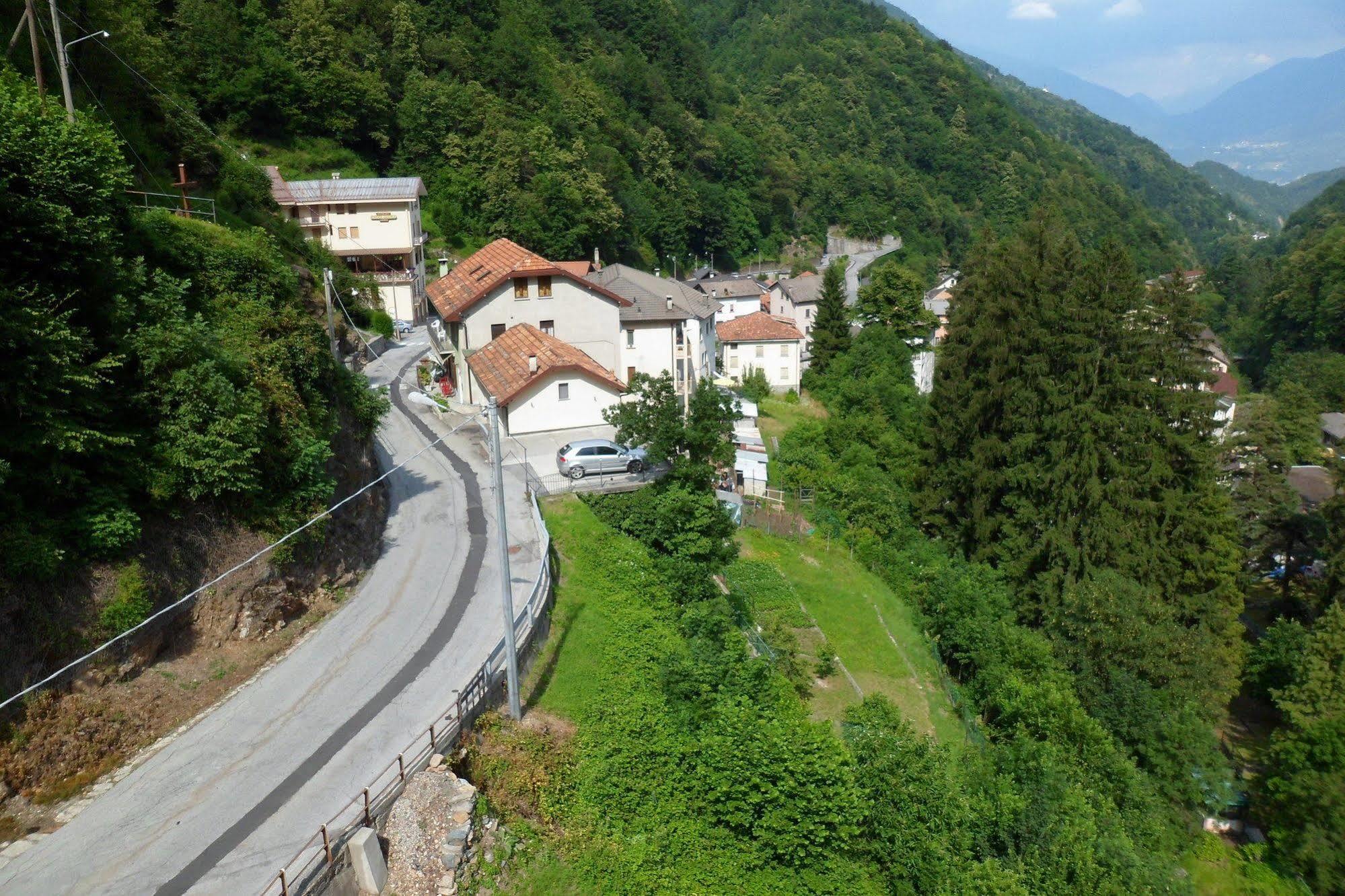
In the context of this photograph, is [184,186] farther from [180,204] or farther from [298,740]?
[298,740]

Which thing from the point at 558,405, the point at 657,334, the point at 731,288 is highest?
the point at 731,288

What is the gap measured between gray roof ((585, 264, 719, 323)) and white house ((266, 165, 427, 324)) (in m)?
11.6

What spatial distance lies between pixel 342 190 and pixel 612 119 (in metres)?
42.9

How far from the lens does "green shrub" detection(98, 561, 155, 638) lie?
42.4 feet

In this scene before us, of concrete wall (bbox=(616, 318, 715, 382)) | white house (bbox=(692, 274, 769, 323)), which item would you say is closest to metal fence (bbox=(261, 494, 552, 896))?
concrete wall (bbox=(616, 318, 715, 382))

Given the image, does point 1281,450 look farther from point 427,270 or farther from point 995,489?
point 427,270

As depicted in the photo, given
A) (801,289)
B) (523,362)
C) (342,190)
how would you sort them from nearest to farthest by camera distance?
(523,362) → (342,190) → (801,289)

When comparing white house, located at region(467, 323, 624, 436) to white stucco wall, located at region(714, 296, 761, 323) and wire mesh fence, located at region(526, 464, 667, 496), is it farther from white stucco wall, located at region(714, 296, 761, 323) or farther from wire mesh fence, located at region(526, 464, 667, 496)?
white stucco wall, located at region(714, 296, 761, 323)

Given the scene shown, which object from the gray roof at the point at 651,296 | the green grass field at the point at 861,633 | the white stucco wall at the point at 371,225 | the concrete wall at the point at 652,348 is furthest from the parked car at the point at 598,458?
the white stucco wall at the point at 371,225

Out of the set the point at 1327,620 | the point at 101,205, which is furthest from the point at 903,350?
the point at 101,205

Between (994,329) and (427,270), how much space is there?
39038 millimetres

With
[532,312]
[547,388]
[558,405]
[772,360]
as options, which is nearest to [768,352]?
[772,360]

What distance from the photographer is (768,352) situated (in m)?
51.4

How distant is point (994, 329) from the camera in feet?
102
